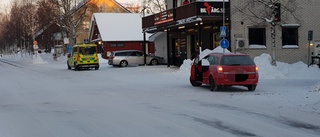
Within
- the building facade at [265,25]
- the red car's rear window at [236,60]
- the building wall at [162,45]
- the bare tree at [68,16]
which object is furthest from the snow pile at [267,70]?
the bare tree at [68,16]

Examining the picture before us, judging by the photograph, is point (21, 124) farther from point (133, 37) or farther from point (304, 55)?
point (133, 37)

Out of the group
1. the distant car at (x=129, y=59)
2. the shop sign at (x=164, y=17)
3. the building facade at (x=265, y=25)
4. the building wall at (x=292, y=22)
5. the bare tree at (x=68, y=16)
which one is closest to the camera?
the building facade at (x=265, y=25)

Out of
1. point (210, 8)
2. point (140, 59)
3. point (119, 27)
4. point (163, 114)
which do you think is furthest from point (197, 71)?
point (119, 27)

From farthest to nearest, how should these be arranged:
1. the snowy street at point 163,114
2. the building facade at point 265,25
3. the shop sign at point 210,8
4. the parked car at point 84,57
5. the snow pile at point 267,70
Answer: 1. the parked car at point 84,57
2. the building facade at point 265,25
3. the shop sign at point 210,8
4. the snow pile at point 267,70
5. the snowy street at point 163,114

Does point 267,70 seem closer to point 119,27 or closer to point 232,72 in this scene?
point 232,72

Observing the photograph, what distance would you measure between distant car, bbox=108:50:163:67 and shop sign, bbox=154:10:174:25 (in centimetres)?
654

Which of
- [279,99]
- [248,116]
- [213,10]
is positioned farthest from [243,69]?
[213,10]

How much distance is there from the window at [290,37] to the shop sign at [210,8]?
4.74m

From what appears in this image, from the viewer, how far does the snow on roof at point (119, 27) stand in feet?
182

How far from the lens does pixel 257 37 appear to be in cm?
2641

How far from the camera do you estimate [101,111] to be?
1069 centimetres

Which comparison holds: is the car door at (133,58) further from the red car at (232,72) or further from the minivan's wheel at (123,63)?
Answer: the red car at (232,72)

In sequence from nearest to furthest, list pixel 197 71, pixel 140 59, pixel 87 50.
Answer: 1. pixel 197 71
2. pixel 87 50
3. pixel 140 59

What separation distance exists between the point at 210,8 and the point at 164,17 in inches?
227
